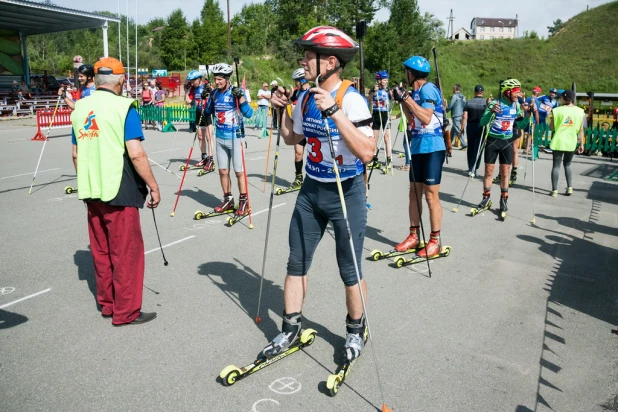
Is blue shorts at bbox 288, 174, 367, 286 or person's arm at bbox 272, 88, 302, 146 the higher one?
person's arm at bbox 272, 88, 302, 146

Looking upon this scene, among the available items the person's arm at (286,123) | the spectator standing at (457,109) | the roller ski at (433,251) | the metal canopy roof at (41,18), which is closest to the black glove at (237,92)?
the roller ski at (433,251)

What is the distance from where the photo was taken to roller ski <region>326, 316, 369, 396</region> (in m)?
3.53

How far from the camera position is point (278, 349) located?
3.90m

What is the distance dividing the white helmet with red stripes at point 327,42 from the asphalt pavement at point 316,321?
2.32m

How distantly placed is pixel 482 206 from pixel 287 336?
6.23 meters

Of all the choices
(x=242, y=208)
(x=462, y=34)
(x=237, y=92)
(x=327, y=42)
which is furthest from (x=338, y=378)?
(x=462, y=34)

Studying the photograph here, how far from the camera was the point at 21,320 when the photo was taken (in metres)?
4.60

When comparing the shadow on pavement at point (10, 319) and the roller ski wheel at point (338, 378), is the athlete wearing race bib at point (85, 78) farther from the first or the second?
the roller ski wheel at point (338, 378)

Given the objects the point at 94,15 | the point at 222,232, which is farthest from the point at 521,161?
the point at 94,15

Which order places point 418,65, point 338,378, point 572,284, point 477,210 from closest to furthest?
point 338,378 < point 572,284 < point 418,65 < point 477,210

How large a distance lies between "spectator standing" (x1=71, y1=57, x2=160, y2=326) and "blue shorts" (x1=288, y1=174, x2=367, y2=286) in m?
1.52

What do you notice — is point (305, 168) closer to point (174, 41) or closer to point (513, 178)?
point (513, 178)

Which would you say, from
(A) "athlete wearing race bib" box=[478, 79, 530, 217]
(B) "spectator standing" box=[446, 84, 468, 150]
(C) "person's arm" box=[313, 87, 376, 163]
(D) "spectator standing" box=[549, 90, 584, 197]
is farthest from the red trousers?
(B) "spectator standing" box=[446, 84, 468, 150]

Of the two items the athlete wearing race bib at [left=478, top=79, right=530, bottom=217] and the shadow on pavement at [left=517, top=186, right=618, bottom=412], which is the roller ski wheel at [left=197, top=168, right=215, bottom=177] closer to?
the athlete wearing race bib at [left=478, top=79, right=530, bottom=217]
